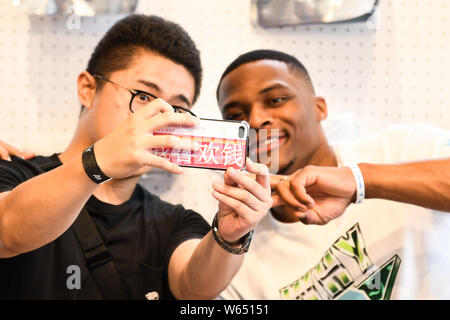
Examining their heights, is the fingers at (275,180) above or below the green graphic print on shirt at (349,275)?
above

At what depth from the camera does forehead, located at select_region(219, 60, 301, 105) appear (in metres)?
1.19

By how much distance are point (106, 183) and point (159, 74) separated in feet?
1.09

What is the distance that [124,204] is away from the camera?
3.60ft

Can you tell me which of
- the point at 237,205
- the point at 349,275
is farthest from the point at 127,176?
the point at 349,275

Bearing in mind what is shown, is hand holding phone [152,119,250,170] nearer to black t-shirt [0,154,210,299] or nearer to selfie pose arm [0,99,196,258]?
selfie pose arm [0,99,196,258]

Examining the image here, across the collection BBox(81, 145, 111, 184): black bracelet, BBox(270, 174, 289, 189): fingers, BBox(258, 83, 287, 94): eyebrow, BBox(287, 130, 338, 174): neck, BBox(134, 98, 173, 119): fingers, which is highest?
BBox(134, 98, 173, 119): fingers

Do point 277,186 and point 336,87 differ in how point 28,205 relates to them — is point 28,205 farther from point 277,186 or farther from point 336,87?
point 336,87

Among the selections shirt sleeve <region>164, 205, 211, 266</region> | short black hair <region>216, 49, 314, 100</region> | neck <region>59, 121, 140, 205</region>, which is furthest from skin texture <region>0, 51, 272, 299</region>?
short black hair <region>216, 49, 314, 100</region>

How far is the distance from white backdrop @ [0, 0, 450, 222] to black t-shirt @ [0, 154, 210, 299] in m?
0.30

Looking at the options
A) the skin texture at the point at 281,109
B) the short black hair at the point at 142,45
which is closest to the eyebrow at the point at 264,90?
the skin texture at the point at 281,109

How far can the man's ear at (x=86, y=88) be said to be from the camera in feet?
3.53

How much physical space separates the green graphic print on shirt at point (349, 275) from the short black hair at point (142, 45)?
62 cm

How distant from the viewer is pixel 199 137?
0.66m

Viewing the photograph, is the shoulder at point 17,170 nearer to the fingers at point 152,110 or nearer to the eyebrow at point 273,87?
the fingers at point 152,110
